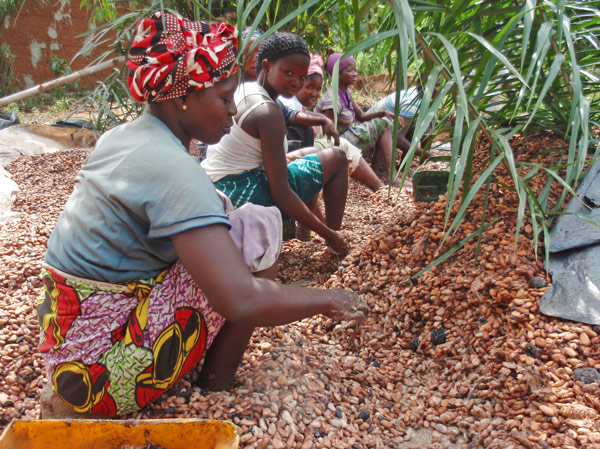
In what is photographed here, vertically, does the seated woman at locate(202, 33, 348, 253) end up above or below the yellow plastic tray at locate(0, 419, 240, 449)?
above

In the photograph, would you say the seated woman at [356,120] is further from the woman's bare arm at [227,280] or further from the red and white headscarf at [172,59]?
the woman's bare arm at [227,280]

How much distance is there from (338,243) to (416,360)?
92 cm

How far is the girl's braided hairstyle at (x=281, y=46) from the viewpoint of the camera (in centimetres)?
244

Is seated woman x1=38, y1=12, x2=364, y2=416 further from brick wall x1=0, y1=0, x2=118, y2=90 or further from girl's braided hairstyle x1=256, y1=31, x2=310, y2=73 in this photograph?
brick wall x1=0, y1=0, x2=118, y2=90

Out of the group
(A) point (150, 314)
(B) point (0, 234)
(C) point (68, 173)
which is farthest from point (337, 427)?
(C) point (68, 173)

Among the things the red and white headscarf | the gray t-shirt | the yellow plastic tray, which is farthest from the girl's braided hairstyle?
the yellow plastic tray

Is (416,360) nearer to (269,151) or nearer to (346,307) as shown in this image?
(346,307)

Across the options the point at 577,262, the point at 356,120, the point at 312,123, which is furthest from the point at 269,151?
the point at 356,120

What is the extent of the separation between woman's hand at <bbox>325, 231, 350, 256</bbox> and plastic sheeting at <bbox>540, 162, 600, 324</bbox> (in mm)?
1082

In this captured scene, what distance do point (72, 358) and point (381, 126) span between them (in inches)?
156

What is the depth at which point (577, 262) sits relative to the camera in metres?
1.81

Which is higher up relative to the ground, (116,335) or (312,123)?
(312,123)

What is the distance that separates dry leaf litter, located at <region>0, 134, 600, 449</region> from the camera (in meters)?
1.53

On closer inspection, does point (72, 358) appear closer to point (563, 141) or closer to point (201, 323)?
point (201, 323)
